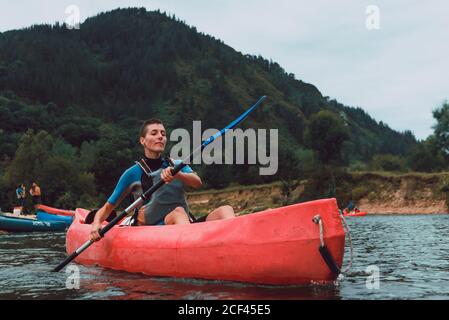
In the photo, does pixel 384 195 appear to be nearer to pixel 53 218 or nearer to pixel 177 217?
pixel 53 218

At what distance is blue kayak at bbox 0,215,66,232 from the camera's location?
19.0 m

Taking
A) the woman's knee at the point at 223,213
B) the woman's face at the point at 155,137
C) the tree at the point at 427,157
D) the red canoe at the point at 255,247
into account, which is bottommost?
the red canoe at the point at 255,247

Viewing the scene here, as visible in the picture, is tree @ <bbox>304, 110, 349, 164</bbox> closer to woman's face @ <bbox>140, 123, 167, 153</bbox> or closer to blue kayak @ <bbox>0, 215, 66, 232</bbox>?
blue kayak @ <bbox>0, 215, 66, 232</bbox>

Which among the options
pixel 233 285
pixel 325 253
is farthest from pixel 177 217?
pixel 325 253

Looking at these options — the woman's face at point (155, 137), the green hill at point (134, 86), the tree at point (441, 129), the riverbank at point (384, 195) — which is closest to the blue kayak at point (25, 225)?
the woman's face at point (155, 137)

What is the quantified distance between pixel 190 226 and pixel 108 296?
132 centimetres

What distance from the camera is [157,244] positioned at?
652cm

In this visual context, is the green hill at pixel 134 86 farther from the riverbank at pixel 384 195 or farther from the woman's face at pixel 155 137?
the woman's face at pixel 155 137

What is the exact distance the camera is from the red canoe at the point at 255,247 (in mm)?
5151

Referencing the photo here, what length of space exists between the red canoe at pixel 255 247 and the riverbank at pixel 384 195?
1480 inches

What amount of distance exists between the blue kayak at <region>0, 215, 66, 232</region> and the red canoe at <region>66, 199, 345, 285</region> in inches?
551
